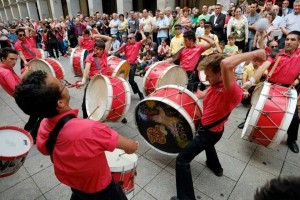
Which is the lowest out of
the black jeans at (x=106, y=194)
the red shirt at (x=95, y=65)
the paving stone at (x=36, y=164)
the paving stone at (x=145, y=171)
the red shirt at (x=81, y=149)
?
the paving stone at (x=145, y=171)

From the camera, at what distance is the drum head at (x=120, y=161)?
208 cm

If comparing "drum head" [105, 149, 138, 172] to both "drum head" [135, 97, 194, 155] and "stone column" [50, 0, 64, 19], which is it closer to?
"drum head" [135, 97, 194, 155]

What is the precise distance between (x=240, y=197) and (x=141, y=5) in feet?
60.3

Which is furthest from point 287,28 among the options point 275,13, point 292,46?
point 292,46

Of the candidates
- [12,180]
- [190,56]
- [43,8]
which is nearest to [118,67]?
[190,56]

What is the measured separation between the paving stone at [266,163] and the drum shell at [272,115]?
407 mm

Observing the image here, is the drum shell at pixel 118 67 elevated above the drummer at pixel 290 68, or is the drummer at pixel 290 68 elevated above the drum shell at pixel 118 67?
the drummer at pixel 290 68

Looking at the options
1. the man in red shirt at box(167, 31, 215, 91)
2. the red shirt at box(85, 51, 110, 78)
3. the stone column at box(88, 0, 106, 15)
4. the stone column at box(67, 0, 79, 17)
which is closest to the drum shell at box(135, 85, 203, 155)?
the red shirt at box(85, 51, 110, 78)

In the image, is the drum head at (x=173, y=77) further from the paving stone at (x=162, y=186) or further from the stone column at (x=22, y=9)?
the stone column at (x=22, y=9)

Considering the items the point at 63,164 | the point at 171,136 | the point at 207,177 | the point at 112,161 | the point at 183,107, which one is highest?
the point at 63,164

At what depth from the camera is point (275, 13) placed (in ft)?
22.2

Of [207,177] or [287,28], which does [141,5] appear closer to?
[287,28]

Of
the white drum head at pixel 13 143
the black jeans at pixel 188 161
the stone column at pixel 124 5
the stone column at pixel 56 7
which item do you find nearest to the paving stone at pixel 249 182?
the black jeans at pixel 188 161

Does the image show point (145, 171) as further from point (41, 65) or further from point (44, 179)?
point (41, 65)
